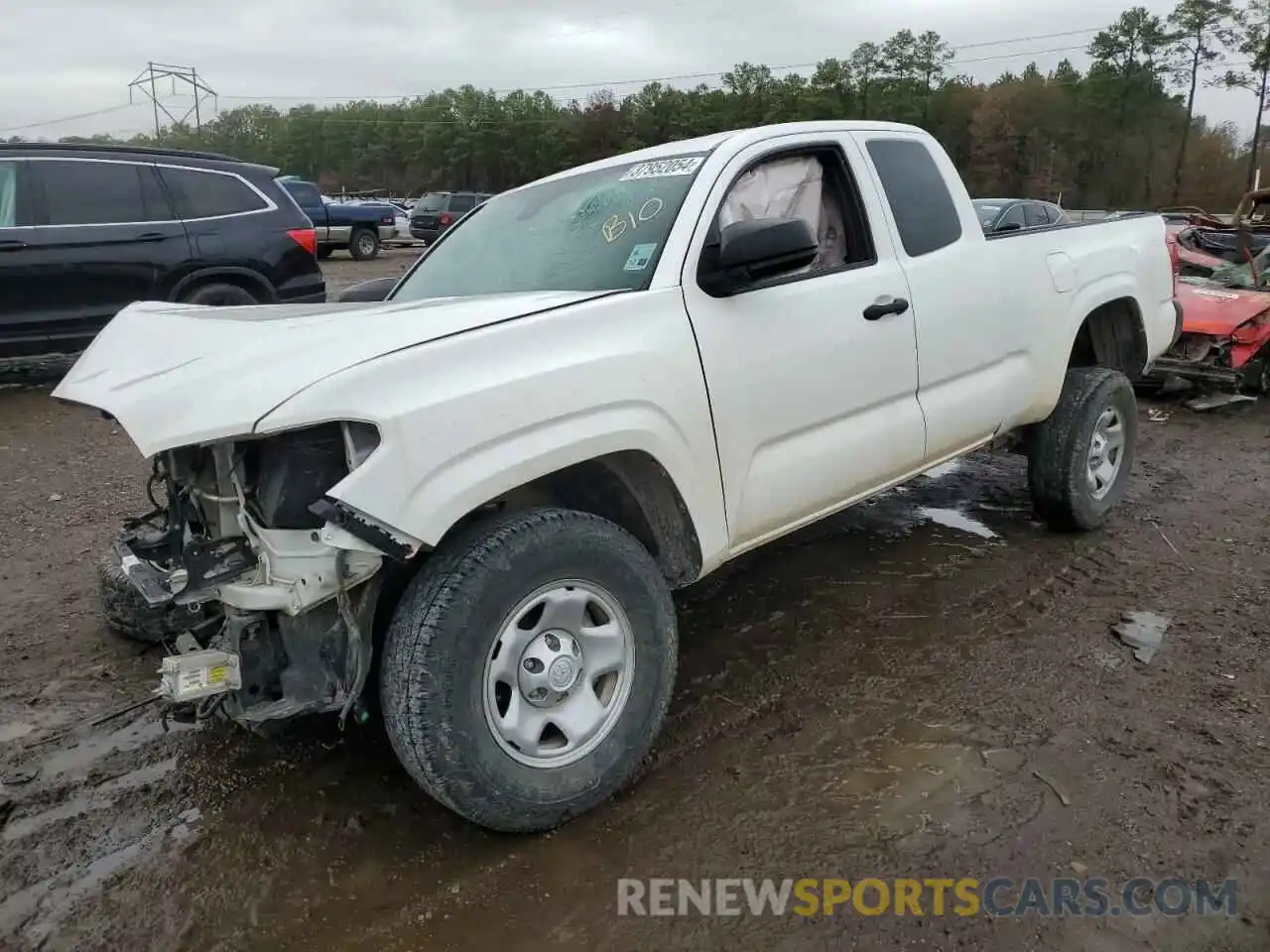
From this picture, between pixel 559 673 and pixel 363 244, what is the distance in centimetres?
2204

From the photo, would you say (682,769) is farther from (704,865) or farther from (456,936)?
(456,936)

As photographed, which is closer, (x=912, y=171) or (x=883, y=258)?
(x=883, y=258)

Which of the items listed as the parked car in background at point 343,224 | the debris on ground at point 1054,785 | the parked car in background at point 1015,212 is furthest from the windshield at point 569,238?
the parked car in background at point 343,224

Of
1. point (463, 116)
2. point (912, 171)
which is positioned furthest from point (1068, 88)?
point (912, 171)

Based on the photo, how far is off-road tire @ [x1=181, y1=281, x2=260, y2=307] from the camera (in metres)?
8.12

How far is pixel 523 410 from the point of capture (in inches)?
98.2

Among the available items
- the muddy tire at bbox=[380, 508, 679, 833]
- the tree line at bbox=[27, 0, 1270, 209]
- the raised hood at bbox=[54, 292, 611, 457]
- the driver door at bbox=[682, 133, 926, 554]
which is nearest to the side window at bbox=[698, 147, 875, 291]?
the driver door at bbox=[682, 133, 926, 554]

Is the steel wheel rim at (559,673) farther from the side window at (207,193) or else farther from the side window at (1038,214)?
the side window at (1038,214)

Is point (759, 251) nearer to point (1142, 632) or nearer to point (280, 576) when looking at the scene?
point (280, 576)

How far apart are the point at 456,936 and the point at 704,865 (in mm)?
658

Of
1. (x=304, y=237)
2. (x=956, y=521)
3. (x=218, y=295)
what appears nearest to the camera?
(x=956, y=521)

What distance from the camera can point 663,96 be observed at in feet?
238

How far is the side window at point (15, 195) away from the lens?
762cm

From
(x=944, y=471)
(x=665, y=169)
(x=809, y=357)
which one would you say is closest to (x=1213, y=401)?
(x=944, y=471)
